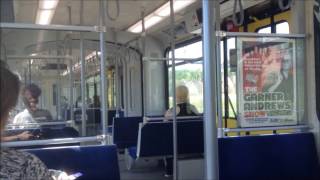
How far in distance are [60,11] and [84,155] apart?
4130 mm

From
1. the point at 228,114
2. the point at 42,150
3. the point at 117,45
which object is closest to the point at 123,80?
the point at 117,45

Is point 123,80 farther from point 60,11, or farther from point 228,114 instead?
point 228,114

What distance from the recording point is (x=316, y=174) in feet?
11.2

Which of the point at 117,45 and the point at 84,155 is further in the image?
the point at 117,45

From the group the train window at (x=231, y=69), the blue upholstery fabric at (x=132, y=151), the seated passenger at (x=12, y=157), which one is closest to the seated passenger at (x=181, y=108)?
the blue upholstery fabric at (x=132, y=151)

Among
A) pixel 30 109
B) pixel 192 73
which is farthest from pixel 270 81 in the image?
pixel 192 73

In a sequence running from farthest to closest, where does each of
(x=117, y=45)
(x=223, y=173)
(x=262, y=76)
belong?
(x=117, y=45) → (x=262, y=76) → (x=223, y=173)

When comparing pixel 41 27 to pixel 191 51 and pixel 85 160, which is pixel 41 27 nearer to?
pixel 85 160

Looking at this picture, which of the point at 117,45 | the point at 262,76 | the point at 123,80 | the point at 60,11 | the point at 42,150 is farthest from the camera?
the point at 123,80

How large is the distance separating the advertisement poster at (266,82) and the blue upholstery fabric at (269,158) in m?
0.14

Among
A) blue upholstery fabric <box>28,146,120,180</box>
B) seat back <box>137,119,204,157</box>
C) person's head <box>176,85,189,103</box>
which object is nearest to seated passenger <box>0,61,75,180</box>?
blue upholstery fabric <box>28,146,120,180</box>

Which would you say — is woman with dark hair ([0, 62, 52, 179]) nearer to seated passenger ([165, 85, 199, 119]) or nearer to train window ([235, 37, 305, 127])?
train window ([235, 37, 305, 127])

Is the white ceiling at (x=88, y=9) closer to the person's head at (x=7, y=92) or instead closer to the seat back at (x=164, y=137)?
the seat back at (x=164, y=137)

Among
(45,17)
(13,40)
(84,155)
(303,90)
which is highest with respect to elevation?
(45,17)
